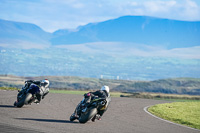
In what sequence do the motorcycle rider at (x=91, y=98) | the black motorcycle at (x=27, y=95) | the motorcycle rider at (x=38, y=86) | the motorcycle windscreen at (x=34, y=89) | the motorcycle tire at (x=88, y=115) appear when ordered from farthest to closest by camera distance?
the motorcycle rider at (x=38, y=86), the motorcycle windscreen at (x=34, y=89), the black motorcycle at (x=27, y=95), the motorcycle rider at (x=91, y=98), the motorcycle tire at (x=88, y=115)

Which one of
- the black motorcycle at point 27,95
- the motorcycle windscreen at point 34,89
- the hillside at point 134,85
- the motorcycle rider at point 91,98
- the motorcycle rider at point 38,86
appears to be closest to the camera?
the motorcycle rider at point 91,98

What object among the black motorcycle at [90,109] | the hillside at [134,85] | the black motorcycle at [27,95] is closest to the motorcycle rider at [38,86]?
the black motorcycle at [27,95]

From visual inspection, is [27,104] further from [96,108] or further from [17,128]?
[17,128]

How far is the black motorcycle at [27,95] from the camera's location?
21609 mm

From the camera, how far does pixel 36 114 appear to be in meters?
19.1

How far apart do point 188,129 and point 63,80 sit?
391 feet

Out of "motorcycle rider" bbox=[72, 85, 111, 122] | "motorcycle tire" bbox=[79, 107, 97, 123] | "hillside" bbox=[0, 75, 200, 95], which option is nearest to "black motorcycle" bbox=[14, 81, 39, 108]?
"motorcycle rider" bbox=[72, 85, 111, 122]

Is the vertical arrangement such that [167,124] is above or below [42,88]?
below

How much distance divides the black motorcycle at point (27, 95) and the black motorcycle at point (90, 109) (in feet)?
16.1

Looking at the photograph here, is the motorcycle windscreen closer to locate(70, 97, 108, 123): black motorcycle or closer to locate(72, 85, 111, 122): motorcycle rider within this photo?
locate(72, 85, 111, 122): motorcycle rider

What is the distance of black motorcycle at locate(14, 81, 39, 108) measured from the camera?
21609 mm

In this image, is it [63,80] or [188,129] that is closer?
[188,129]

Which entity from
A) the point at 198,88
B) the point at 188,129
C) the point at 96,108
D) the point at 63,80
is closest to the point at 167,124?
the point at 188,129

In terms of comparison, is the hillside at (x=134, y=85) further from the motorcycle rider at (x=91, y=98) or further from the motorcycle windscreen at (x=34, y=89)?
the motorcycle rider at (x=91, y=98)
